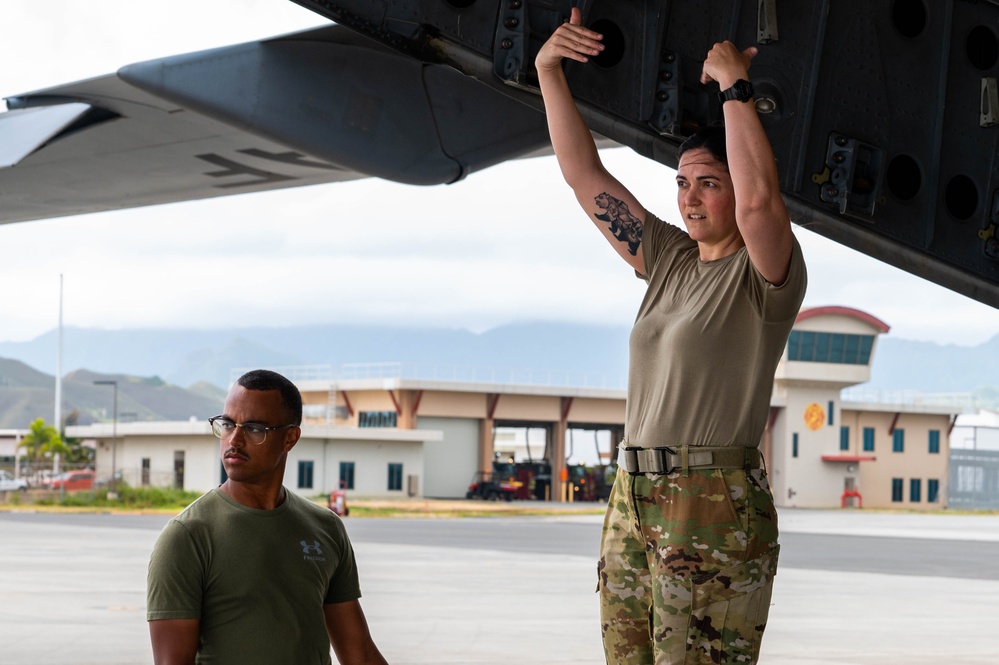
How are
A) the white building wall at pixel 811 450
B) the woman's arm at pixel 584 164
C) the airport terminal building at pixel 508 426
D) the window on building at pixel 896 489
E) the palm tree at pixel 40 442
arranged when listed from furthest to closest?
the palm tree at pixel 40 442 → the window on building at pixel 896 489 → the white building wall at pixel 811 450 → the airport terminal building at pixel 508 426 → the woman's arm at pixel 584 164

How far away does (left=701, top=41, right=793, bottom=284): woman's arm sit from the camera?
2.77m

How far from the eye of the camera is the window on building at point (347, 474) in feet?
171

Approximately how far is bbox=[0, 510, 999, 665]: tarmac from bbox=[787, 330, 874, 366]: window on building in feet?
135

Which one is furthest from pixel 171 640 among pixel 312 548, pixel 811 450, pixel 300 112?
pixel 811 450

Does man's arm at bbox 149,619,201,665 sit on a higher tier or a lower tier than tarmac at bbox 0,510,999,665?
higher

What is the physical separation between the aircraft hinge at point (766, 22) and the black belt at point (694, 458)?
7.56 feet

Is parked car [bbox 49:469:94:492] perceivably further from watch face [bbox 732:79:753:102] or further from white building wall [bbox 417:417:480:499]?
watch face [bbox 732:79:753:102]

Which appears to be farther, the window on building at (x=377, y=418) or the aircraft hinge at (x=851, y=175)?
the window on building at (x=377, y=418)

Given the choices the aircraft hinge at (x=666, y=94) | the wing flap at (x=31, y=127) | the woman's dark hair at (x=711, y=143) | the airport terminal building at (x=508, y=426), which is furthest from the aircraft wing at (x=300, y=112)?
the airport terminal building at (x=508, y=426)

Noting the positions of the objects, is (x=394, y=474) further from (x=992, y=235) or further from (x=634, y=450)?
(x=634, y=450)

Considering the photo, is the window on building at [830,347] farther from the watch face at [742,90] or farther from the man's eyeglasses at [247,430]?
the man's eyeglasses at [247,430]

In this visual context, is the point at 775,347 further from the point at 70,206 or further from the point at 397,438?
the point at 397,438

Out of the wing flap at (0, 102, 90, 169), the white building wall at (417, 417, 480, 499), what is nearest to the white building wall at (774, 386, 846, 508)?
the white building wall at (417, 417, 480, 499)

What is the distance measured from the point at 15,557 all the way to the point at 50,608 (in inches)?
285
